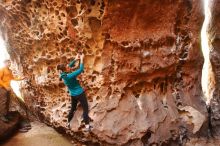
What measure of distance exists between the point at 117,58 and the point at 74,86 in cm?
82

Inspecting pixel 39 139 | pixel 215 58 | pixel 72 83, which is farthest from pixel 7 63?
pixel 215 58

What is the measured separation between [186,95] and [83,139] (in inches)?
76.5

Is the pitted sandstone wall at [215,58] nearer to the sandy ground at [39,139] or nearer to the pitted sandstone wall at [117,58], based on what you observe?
the pitted sandstone wall at [117,58]

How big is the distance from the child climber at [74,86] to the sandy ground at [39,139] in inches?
26.2

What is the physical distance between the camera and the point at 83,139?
5395 mm

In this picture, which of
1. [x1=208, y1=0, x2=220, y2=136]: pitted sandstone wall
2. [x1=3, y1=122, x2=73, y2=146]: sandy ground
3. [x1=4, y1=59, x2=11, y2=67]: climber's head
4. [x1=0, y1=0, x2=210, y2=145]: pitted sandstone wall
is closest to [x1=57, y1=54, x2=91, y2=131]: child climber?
[x1=0, y1=0, x2=210, y2=145]: pitted sandstone wall

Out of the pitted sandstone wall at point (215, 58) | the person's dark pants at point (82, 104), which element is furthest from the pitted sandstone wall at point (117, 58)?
the pitted sandstone wall at point (215, 58)

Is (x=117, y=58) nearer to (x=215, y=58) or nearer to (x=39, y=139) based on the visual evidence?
(x=39, y=139)

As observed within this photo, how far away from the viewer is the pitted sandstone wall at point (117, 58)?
512 cm

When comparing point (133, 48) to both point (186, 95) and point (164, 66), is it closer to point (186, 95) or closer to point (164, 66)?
point (164, 66)

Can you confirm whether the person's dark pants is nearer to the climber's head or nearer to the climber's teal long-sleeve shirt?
the climber's teal long-sleeve shirt

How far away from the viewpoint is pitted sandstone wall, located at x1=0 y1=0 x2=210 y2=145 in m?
5.12

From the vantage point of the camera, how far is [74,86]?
16.0ft

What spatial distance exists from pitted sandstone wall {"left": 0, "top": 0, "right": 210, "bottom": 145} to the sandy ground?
27 cm
